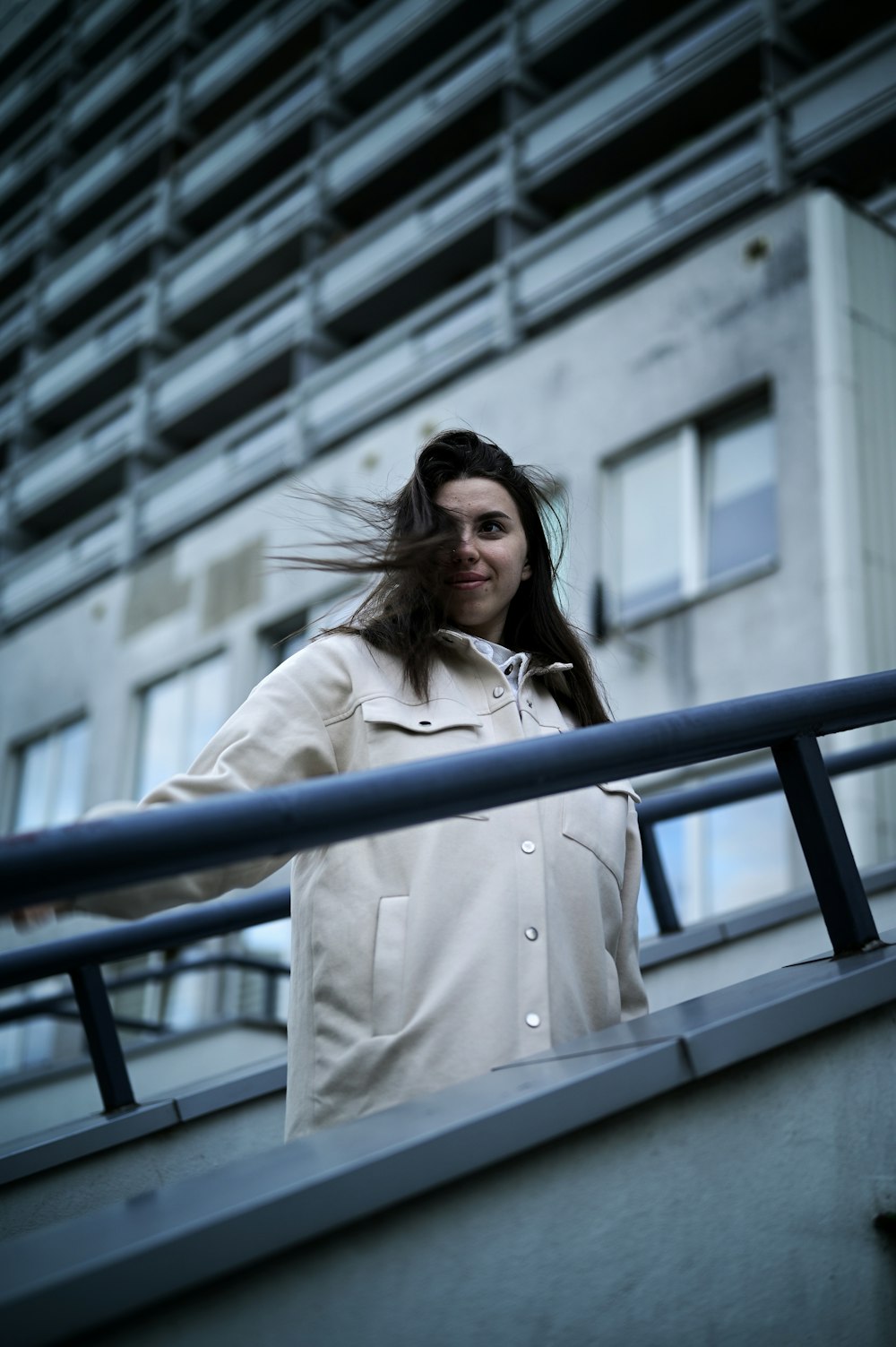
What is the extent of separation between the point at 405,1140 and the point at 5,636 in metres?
24.9

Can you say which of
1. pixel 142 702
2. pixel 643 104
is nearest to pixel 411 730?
pixel 643 104

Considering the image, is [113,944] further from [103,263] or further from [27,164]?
[27,164]

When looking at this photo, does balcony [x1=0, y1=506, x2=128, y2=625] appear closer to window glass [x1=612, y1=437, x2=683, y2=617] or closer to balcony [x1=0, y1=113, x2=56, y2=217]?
balcony [x1=0, y1=113, x2=56, y2=217]

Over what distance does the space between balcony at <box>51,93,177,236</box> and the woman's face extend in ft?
88.5

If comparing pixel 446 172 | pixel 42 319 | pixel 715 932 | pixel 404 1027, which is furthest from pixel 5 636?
pixel 404 1027

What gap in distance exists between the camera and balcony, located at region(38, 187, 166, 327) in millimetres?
27359

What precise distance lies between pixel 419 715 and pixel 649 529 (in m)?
10.8

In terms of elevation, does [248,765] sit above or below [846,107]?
below

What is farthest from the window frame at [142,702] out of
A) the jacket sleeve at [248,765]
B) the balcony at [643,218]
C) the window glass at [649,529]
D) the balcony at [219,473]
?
the jacket sleeve at [248,765]

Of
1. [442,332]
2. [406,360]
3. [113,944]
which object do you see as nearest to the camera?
[113,944]

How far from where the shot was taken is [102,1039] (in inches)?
157

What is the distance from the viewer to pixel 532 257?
1733 cm

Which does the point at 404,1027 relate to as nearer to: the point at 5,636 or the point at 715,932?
the point at 715,932

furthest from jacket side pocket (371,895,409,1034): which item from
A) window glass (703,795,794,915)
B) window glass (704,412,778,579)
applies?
window glass (704,412,778,579)
